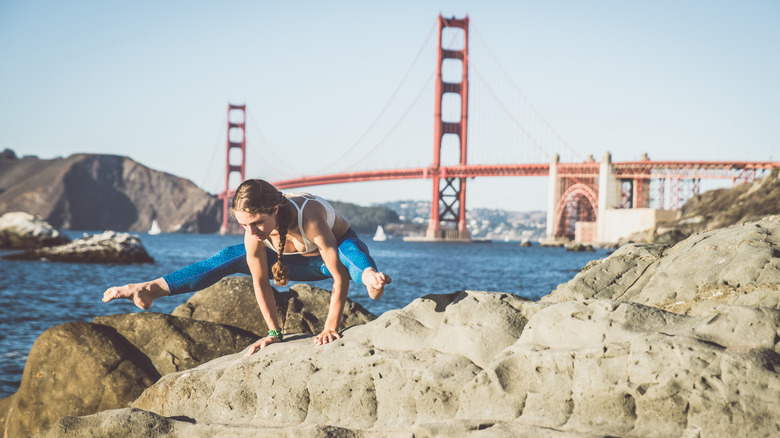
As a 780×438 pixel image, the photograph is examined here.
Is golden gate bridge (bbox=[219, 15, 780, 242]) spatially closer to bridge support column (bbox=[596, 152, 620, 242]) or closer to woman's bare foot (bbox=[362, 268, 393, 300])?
bridge support column (bbox=[596, 152, 620, 242])

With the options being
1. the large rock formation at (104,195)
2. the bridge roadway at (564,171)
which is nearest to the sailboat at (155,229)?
the large rock formation at (104,195)

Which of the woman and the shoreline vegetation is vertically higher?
the woman

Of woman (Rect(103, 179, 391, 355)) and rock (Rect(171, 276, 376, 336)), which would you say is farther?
rock (Rect(171, 276, 376, 336))

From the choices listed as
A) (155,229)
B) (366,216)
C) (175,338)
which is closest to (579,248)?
(175,338)

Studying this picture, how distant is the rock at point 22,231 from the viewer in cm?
2852

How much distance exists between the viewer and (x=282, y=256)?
3.06m

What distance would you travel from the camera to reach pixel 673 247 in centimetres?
401

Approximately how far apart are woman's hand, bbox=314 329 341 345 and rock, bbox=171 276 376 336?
1.68m

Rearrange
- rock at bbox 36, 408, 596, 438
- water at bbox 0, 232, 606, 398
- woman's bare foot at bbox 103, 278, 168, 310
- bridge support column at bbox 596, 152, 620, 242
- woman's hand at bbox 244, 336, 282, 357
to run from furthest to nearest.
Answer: bridge support column at bbox 596, 152, 620, 242, water at bbox 0, 232, 606, 398, woman's hand at bbox 244, 336, 282, 357, woman's bare foot at bbox 103, 278, 168, 310, rock at bbox 36, 408, 596, 438

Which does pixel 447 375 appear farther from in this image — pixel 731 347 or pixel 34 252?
pixel 34 252

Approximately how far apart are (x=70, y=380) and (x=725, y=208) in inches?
1274

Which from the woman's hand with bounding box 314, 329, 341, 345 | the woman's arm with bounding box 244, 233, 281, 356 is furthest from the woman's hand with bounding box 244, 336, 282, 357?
the woman's hand with bounding box 314, 329, 341, 345

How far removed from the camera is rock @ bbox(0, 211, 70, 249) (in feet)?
93.6

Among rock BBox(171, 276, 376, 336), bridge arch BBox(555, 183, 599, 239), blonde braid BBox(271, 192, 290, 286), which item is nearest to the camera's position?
blonde braid BBox(271, 192, 290, 286)
